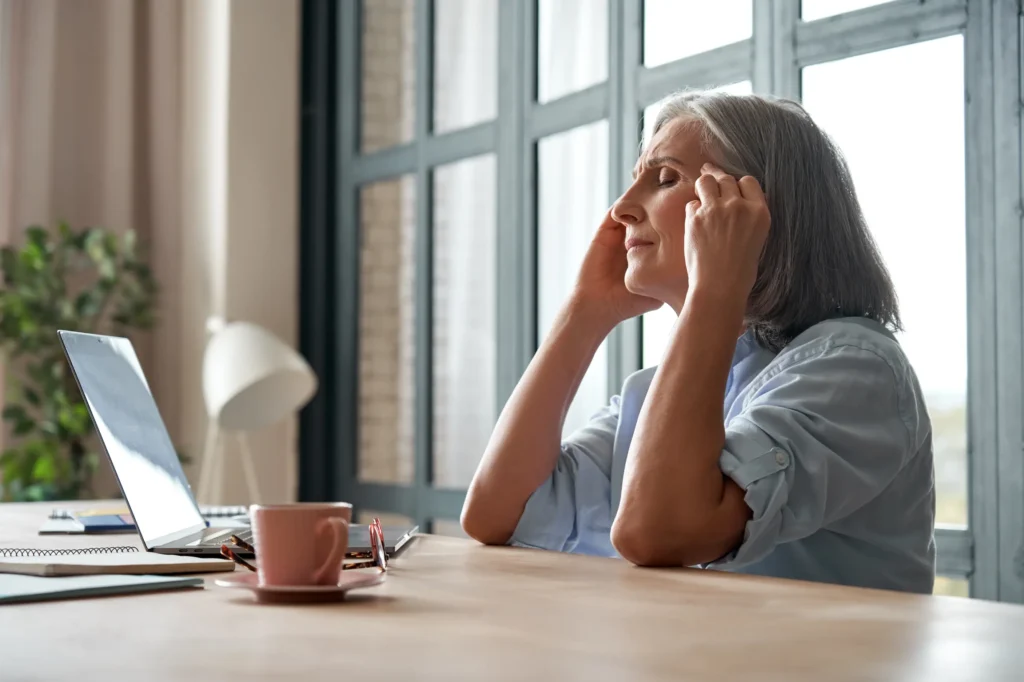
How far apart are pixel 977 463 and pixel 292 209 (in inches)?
111

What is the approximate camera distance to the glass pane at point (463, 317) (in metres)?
3.64

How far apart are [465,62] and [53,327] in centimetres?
171

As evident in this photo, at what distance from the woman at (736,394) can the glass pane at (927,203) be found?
84cm

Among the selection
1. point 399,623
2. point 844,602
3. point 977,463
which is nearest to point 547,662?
point 399,623

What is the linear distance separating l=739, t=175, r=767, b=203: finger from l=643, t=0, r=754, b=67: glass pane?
4.65ft

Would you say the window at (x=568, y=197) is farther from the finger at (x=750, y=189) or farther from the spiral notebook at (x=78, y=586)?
the spiral notebook at (x=78, y=586)

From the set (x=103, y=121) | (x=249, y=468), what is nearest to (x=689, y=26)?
(x=249, y=468)

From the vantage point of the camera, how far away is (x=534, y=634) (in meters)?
0.82

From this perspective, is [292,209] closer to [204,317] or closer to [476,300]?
[204,317]

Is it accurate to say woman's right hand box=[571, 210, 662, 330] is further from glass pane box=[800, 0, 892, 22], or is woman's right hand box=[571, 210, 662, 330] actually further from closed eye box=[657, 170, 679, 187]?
glass pane box=[800, 0, 892, 22]

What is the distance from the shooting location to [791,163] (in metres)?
1.52

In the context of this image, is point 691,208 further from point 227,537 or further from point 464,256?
point 464,256

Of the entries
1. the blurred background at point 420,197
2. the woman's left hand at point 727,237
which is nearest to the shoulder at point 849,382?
the woman's left hand at point 727,237


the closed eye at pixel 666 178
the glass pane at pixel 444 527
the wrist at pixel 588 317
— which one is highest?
the closed eye at pixel 666 178
